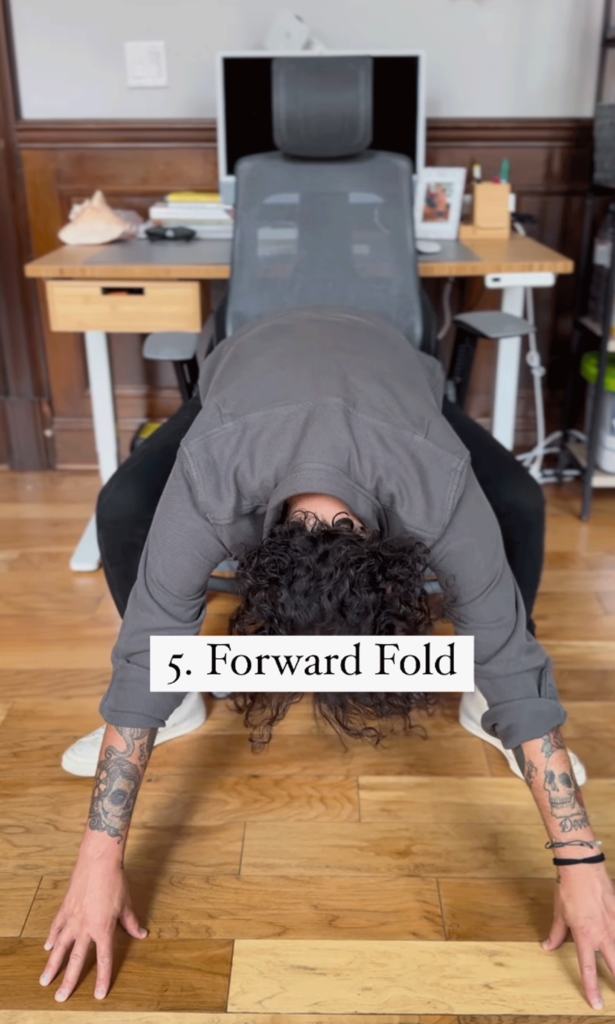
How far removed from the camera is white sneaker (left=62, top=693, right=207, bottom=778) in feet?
5.04

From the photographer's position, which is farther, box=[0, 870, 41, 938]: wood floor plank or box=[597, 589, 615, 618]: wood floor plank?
box=[597, 589, 615, 618]: wood floor plank

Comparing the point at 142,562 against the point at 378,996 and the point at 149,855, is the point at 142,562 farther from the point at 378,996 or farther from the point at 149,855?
the point at 378,996

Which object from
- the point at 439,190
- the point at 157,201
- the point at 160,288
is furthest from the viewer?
the point at 157,201

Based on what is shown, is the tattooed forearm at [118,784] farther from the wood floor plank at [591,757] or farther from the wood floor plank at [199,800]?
the wood floor plank at [591,757]

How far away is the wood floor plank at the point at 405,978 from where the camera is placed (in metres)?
1.14

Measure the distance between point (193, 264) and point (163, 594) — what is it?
114cm

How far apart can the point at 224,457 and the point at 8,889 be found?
2.41 feet

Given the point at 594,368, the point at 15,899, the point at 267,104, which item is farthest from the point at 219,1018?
the point at 267,104

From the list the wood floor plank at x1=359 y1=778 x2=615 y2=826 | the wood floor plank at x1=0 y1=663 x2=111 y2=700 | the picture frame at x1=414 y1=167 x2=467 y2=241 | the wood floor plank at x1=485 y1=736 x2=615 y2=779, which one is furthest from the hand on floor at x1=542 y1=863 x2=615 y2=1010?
the picture frame at x1=414 y1=167 x2=467 y2=241

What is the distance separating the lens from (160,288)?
2.03 metres

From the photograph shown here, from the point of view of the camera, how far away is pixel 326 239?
1745 mm

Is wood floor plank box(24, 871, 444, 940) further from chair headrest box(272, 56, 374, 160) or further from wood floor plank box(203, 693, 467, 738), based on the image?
chair headrest box(272, 56, 374, 160)

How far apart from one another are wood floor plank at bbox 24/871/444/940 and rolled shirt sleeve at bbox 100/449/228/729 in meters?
0.34

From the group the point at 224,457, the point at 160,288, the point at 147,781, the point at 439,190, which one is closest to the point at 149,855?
the point at 147,781
